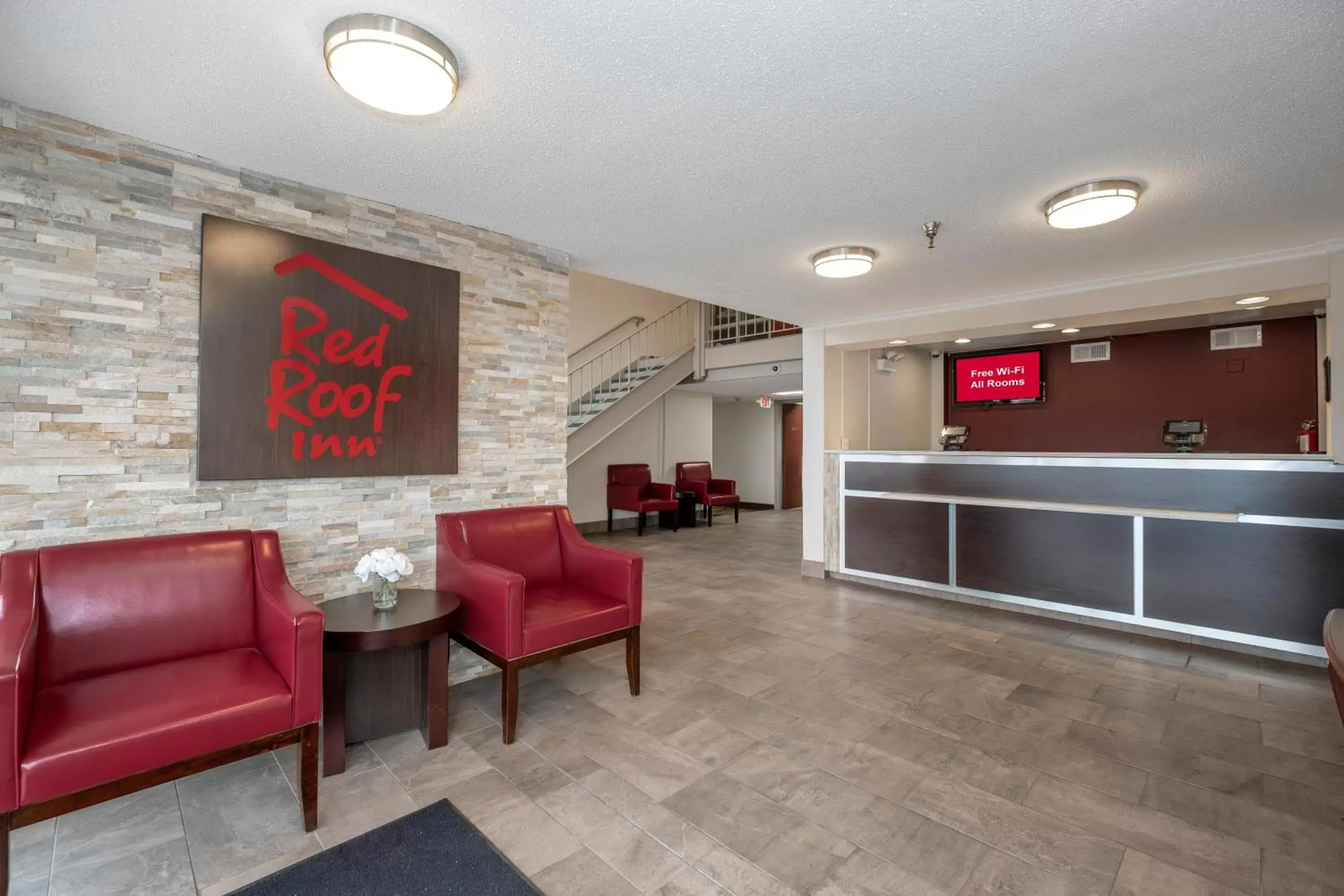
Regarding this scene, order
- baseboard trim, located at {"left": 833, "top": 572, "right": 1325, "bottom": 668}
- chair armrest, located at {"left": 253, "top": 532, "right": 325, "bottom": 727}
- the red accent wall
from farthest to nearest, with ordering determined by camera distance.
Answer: the red accent wall → baseboard trim, located at {"left": 833, "top": 572, "right": 1325, "bottom": 668} → chair armrest, located at {"left": 253, "top": 532, "right": 325, "bottom": 727}

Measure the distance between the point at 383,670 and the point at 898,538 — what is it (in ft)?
14.5

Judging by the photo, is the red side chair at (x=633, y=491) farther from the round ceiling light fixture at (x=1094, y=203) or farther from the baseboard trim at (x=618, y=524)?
the round ceiling light fixture at (x=1094, y=203)

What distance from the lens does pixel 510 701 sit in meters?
2.78

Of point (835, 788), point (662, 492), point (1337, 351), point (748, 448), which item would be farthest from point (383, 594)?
point (748, 448)

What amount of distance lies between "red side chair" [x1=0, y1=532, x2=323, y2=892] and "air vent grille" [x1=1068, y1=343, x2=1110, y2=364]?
285 inches

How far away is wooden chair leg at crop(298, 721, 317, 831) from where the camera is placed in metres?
2.13

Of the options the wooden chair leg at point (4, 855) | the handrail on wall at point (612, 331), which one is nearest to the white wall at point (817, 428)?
the handrail on wall at point (612, 331)

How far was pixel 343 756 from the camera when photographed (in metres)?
2.54

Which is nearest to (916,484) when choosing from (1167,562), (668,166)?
(1167,562)

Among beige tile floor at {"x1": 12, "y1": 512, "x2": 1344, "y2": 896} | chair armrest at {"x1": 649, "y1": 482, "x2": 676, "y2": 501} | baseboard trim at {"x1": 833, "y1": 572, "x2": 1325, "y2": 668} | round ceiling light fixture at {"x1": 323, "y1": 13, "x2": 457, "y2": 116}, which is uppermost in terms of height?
round ceiling light fixture at {"x1": 323, "y1": 13, "x2": 457, "y2": 116}

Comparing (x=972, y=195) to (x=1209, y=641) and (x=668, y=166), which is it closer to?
(x=668, y=166)

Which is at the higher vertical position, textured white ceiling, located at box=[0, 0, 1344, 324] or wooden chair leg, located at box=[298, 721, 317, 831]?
textured white ceiling, located at box=[0, 0, 1344, 324]

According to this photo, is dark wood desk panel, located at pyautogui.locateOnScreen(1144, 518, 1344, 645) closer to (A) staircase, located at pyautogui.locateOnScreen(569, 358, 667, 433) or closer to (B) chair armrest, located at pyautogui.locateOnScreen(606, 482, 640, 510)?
(A) staircase, located at pyautogui.locateOnScreen(569, 358, 667, 433)

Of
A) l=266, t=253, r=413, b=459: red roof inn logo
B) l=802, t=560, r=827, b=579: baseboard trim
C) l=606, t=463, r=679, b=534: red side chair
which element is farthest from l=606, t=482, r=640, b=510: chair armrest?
l=266, t=253, r=413, b=459: red roof inn logo
